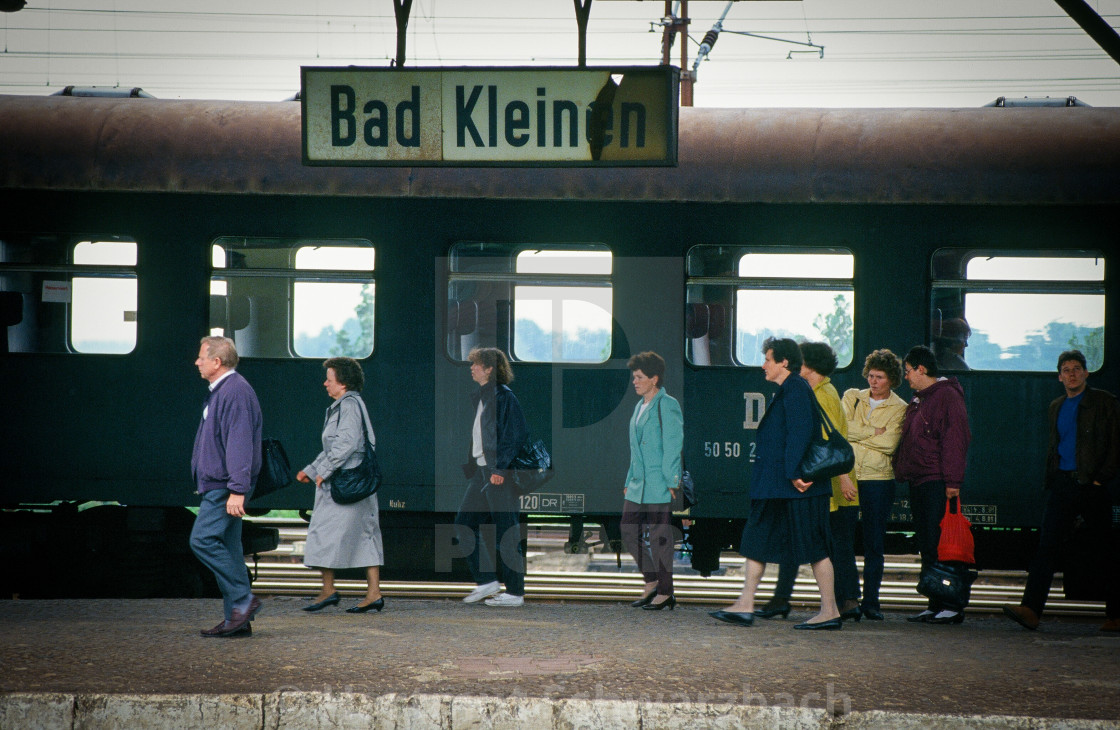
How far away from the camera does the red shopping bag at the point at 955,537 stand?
282 inches

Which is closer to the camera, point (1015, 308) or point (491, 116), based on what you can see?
point (491, 116)

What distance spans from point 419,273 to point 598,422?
1665mm

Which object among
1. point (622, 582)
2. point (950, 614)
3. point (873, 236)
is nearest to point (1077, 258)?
point (873, 236)

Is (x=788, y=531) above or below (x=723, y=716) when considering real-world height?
above

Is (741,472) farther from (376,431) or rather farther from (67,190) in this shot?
(67,190)

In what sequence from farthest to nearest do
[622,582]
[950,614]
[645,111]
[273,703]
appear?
[622,582], [950,614], [645,111], [273,703]

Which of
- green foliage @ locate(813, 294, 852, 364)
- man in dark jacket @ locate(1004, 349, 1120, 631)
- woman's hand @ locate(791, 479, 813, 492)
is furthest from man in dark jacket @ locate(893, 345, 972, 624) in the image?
woman's hand @ locate(791, 479, 813, 492)

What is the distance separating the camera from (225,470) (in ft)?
20.4

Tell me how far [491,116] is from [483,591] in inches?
134

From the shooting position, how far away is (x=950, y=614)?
291 inches

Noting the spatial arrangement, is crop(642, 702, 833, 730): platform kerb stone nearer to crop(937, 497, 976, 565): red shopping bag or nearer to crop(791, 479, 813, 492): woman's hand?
crop(791, 479, 813, 492): woman's hand

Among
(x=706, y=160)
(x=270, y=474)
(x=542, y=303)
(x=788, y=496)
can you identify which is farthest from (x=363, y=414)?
(x=706, y=160)

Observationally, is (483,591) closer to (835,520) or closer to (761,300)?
(835,520)

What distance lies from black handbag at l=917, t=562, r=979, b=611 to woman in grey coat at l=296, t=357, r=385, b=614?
139 inches
